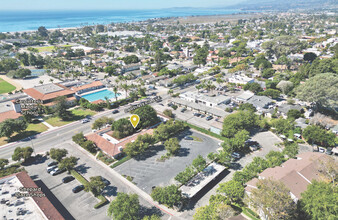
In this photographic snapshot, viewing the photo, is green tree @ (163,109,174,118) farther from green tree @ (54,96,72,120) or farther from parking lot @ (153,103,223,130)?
green tree @ (54,96,72,120)

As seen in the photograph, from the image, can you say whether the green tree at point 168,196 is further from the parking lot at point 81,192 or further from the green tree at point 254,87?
the green tree at point 254,87

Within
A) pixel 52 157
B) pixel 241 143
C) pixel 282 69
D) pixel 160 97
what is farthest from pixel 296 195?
pixel 282 69

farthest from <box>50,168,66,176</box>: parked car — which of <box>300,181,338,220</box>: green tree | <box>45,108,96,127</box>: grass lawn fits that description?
<box>300,181,338,220</box>: green tree

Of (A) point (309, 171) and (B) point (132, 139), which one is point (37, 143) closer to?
(B) point (132, 139)

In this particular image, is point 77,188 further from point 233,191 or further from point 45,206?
point 233,191

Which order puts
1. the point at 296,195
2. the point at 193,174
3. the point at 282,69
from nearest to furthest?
the point at 296,195 < the point at 193,174 < the point at 282,69

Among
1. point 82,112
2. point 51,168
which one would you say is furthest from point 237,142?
point 82,112

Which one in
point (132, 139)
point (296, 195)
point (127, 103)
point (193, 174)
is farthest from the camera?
point (127, 103)

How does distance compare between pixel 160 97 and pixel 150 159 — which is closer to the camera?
pixel 150 159
